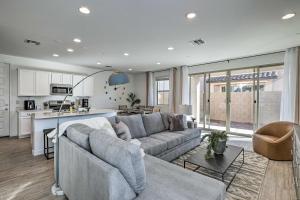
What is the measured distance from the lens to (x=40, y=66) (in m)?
5.51

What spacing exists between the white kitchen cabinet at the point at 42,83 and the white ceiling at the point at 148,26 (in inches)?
37.5

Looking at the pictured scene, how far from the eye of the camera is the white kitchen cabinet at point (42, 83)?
518 cm

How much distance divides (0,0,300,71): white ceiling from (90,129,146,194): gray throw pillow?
1.92 metres

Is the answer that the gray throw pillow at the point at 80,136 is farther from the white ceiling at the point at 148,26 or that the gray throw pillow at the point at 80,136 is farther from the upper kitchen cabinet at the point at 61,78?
the upper kitchen cabinet at the point at 61,78

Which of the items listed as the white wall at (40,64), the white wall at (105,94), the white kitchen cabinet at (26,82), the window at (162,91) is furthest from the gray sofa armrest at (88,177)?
the window at (162,91)

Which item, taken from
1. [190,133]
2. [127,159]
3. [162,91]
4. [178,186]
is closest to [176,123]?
[190,133]

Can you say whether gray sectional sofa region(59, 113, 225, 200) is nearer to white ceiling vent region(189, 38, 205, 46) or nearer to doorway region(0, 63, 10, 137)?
white ceiling vent region(189, 38, 205, 46)

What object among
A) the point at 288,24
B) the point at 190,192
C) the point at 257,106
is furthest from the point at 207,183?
the point at 257,106

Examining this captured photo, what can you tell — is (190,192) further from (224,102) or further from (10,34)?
(224,102)

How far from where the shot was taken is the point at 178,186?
4.84 ft

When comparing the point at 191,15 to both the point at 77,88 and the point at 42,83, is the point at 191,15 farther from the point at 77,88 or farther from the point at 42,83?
the point at 42,83

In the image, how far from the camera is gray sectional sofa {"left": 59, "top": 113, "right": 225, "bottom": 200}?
1255 millimetres

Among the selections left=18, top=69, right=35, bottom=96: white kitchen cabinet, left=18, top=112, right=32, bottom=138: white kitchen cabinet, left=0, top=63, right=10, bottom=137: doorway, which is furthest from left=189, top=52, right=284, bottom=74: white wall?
left=0, top=63, right=10, bottom=137: doorway

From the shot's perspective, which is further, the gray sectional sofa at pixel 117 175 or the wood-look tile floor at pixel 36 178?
the wood-look tile floor at pixel 36 178
